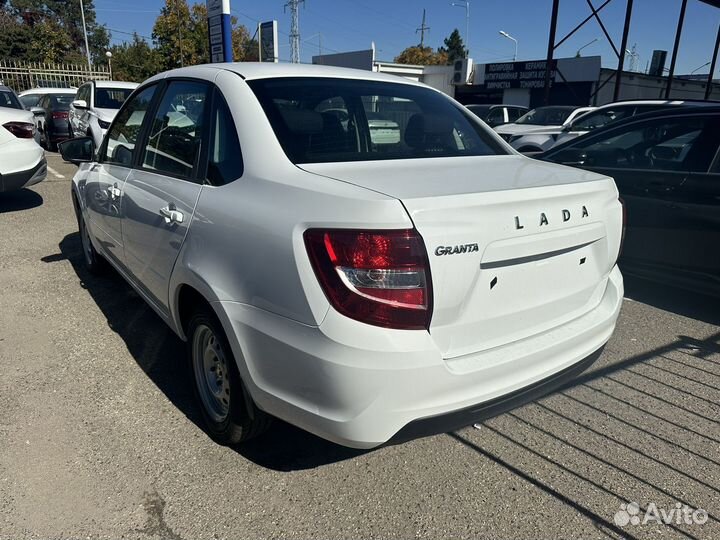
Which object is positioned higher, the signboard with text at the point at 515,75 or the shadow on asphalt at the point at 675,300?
the signboard with text at the point at 515,75

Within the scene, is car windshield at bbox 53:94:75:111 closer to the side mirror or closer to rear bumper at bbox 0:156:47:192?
rear bumper at bbox 0:156:47:192

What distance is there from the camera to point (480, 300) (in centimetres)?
202

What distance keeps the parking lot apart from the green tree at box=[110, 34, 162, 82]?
4626cm

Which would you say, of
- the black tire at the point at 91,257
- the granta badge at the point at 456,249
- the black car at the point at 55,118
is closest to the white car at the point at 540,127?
the black tire at the point at 91,257

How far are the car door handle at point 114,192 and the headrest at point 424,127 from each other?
76.3 inches

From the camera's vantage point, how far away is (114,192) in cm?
362

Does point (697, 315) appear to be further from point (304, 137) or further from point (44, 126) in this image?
point (44, 126)

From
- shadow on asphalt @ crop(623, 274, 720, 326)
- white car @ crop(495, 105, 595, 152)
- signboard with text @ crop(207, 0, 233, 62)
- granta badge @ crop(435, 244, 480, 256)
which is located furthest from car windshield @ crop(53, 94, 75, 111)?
granta badge @ crop(435, 244, 480, 256)

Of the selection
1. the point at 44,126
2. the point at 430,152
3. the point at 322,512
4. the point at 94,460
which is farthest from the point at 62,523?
the point at 44,126

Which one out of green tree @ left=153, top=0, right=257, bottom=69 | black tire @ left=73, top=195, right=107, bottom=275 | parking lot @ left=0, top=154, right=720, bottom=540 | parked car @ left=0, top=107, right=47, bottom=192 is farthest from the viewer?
green tree @ left=153, top=0, right=257, bottom=69

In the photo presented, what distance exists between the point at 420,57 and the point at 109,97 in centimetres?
6938

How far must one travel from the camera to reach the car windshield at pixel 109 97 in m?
12.1

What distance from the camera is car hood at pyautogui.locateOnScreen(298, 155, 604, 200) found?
80.1 inches

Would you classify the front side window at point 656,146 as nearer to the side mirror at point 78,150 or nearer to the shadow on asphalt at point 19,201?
the side mirror at point 78,150
